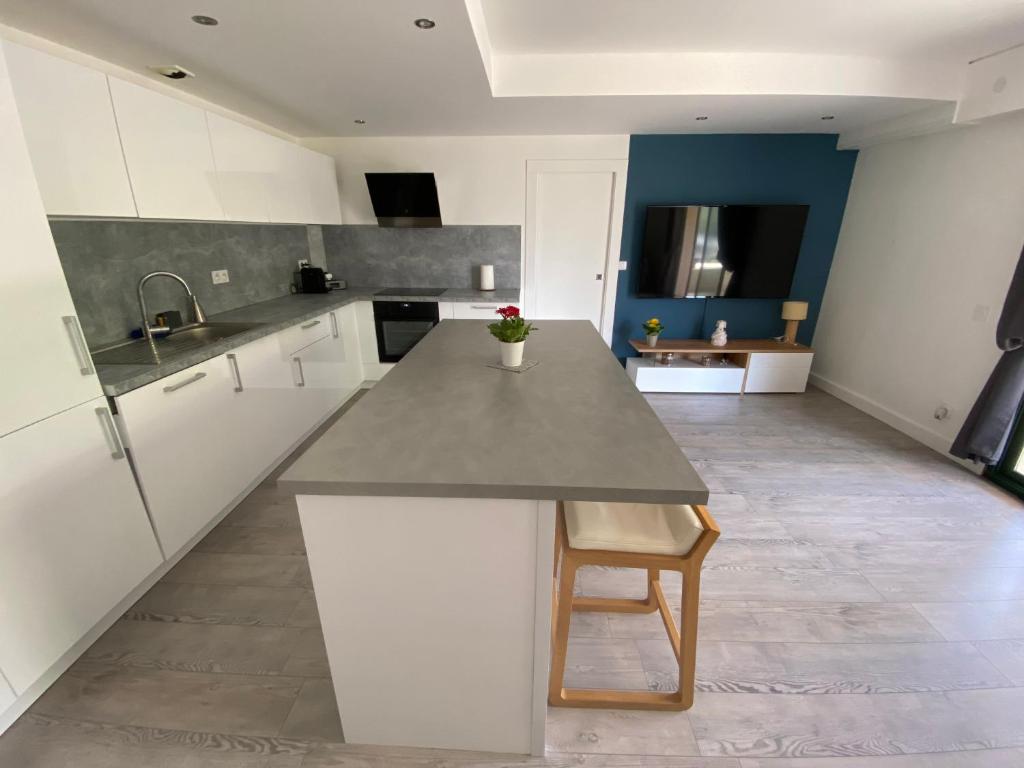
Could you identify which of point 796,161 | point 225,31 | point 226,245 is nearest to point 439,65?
point 225,31

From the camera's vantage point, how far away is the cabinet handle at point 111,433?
149cm

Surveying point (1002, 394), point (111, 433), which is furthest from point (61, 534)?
point (1002, 394)

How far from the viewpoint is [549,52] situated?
2.54 metres

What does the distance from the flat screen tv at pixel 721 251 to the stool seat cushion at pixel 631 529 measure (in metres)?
3.07

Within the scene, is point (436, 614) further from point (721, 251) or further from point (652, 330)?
point (721, 251)

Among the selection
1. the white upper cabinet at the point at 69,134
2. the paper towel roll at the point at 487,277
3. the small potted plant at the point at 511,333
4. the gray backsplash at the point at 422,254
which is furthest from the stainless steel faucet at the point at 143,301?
the paper towel roll at the point at 487,277

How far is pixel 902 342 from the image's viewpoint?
326 centimetres

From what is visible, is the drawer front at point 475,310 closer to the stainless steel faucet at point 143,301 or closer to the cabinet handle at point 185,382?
the stainless steel faucet at point 143,301

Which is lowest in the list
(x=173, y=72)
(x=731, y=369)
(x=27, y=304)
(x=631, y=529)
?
(x=731, y=369)

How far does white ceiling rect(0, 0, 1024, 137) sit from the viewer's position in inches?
67.3

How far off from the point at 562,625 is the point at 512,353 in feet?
3.20

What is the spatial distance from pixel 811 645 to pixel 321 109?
3.99m

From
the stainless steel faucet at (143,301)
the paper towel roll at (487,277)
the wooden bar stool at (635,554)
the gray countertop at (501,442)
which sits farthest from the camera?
the paper towel roll at (487,277)

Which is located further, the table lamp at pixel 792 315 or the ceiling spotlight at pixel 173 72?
the table lamp at pixel 792 315
